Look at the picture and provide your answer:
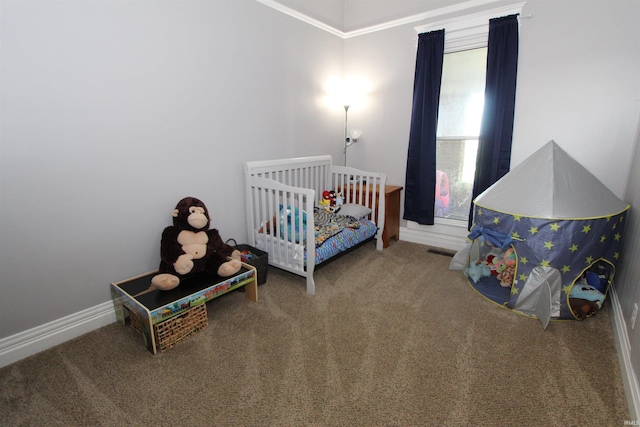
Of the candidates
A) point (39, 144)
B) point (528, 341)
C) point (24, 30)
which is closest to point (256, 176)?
point (39, 144)

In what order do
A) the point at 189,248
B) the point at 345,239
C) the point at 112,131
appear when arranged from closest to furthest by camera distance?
the point at 112,131 < the point at 189,248 < the point at 345,239

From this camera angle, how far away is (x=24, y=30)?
1.63 m

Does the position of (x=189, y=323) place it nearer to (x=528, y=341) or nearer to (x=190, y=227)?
(x=190, y=227)

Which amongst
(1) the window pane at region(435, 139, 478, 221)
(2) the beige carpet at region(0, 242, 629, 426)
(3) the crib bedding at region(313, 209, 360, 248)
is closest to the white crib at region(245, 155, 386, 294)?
(3) the crib bedding at region(313, 209, 360, 248)

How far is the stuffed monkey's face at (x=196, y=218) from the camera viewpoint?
84.7 inches

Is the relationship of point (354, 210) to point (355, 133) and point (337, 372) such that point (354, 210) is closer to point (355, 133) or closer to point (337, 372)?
point (355, 133)

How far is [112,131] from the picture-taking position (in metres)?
1.99

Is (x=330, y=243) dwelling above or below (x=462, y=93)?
below

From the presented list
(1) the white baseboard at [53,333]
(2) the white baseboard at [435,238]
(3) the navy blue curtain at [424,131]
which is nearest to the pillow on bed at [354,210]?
(3) the navy blue curtain at [424,131]

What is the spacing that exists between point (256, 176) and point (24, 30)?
1.62m

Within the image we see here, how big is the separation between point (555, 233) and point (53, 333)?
10.2 feet

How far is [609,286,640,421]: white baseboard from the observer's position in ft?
4.58

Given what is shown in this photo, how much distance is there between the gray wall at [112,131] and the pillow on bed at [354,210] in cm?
100

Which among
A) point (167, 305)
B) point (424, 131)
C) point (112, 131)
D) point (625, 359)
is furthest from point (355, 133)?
point (625, 359)
